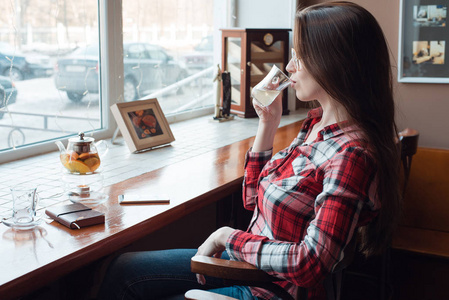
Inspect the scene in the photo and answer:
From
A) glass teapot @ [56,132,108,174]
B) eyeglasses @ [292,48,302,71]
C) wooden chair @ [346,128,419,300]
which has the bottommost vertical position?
wooden chair @ [346,128,419,300]

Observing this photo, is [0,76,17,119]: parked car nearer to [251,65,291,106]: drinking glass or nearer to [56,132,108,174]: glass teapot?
[56,132,108,174]: glass teapot

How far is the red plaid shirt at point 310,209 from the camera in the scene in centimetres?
120

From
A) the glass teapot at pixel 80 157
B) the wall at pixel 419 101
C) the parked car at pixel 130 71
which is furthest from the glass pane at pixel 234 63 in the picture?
the glass teapot at pixel 80 157

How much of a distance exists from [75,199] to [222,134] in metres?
1.15

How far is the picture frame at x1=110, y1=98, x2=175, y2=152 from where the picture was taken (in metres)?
2.20

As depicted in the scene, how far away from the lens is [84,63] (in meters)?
2.28

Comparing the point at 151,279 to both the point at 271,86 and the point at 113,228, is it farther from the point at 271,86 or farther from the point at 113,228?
the point at 271,86

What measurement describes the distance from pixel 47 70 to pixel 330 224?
1.39 meters

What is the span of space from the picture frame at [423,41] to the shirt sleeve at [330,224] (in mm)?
1856

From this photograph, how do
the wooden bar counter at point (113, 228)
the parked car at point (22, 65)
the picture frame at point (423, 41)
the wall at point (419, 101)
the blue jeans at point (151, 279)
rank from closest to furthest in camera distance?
1. the wooden bar counter at point (113, 228)
2. the blue jeans at point (151, 279)
3. the parked car at point (22, 65)
4. the picture frame at point (423, 41)
5. the wall at point (419, 101)

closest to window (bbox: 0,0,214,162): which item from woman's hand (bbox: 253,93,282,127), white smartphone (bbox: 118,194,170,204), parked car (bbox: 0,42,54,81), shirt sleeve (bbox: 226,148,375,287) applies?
parked car (bbox: 0,42,54,81)

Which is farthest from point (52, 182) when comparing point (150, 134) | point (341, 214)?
point (341, 214)

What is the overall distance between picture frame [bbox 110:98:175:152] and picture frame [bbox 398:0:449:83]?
1.42m

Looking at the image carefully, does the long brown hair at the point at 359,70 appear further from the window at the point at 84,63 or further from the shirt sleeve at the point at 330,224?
the window at the point at 84,63
